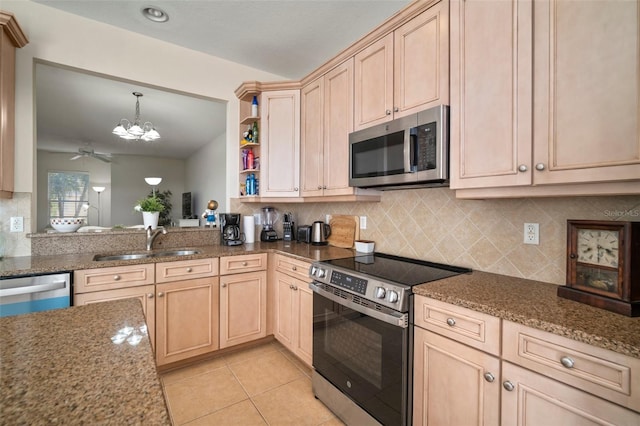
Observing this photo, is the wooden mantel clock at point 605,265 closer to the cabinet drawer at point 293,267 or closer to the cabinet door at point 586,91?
the cabinet door at point 586,91

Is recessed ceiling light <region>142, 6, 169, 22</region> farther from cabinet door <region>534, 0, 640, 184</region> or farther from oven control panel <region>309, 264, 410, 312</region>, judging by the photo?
cabinet door <region>534, 0, 640, 184</region>

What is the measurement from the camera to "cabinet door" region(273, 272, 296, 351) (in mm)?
2377

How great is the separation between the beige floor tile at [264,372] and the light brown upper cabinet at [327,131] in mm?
1429

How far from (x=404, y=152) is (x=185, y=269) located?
5.97 feet

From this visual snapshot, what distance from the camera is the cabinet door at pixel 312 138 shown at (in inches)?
98.9

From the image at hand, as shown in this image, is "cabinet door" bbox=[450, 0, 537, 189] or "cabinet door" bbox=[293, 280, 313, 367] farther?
"cabinet door" bbox=[293, 280, 313, 367]

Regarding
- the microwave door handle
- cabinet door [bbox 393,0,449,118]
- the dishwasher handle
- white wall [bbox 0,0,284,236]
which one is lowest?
the dishwasher handle

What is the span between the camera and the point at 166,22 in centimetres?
241

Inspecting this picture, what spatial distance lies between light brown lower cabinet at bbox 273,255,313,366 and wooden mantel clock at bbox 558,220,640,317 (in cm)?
150

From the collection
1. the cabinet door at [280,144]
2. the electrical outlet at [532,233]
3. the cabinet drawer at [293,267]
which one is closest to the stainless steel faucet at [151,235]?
the cabinet door at [280,144]

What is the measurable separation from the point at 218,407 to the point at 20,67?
278cm

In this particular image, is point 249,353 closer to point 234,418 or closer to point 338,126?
point 234,418

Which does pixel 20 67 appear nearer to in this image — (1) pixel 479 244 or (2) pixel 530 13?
(2) pixel 530 13

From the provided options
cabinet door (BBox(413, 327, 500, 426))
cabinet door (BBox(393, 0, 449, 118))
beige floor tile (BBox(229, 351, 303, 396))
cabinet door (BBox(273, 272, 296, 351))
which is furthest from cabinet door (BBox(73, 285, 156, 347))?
cabinet door (BBox(393, 0, 449, 118))
